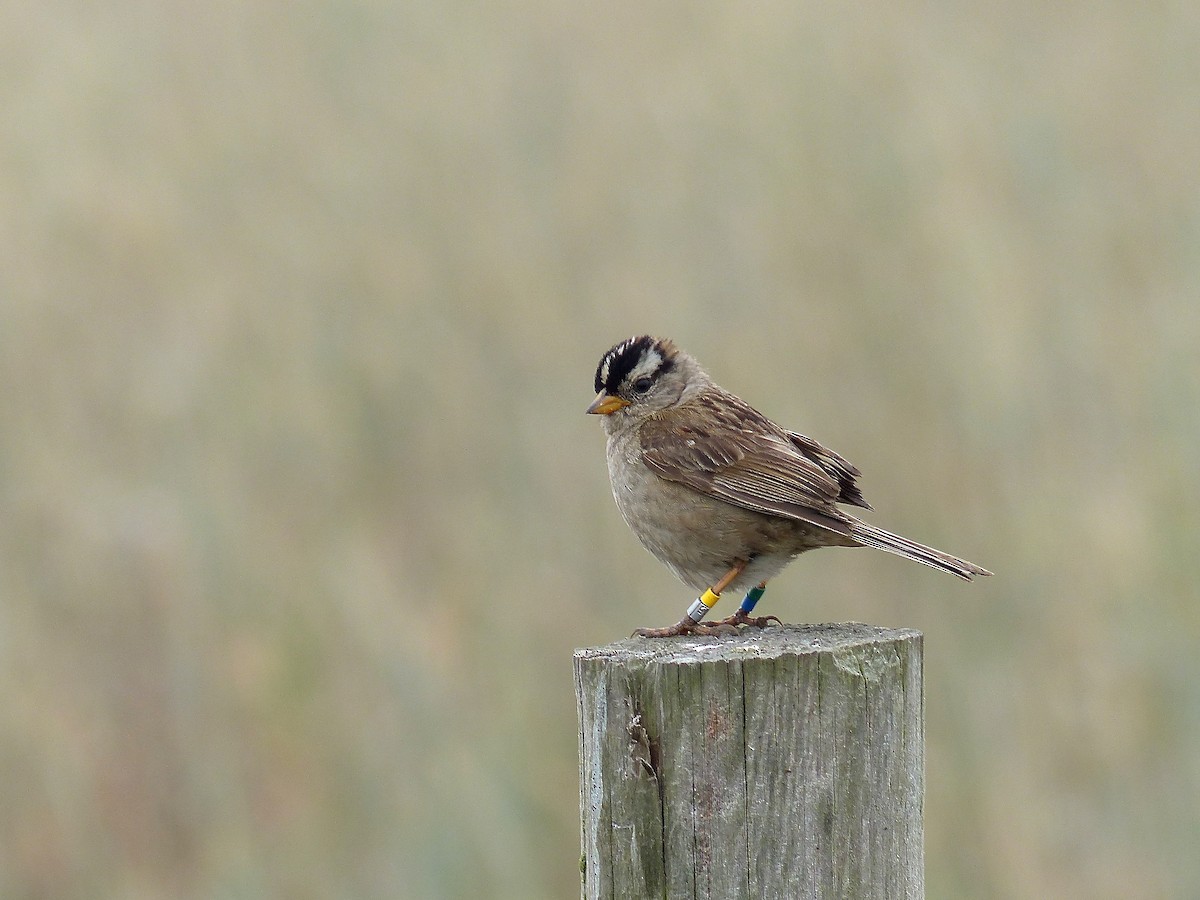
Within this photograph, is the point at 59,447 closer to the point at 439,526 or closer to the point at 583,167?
the point at 439,526

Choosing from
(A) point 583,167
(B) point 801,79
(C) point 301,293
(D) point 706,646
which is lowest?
(D) point 706,646

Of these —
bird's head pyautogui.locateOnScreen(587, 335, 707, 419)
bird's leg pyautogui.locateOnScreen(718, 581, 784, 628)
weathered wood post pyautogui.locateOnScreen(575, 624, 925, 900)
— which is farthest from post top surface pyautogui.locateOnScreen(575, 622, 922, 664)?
bird's head pyautogui.locateOnScreen(587, 335, 707, 419)

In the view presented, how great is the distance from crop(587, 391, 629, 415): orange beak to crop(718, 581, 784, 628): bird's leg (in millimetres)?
827

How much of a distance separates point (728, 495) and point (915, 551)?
661 mm

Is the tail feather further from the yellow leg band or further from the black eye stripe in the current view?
the black eye stripe

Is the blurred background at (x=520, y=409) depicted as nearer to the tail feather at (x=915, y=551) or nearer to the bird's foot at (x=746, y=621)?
the bird's foot at (x=746, y=621)

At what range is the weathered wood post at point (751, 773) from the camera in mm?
2531

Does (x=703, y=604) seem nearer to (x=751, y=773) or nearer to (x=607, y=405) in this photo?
(x=607, y=405)

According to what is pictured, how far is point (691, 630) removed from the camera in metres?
3.55

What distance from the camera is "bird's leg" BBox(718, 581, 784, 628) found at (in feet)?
12.5

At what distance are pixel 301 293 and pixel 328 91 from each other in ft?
7.11

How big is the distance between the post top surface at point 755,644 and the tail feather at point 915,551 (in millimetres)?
513

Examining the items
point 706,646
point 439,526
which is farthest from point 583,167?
point 706,646

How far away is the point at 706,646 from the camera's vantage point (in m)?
2.81
